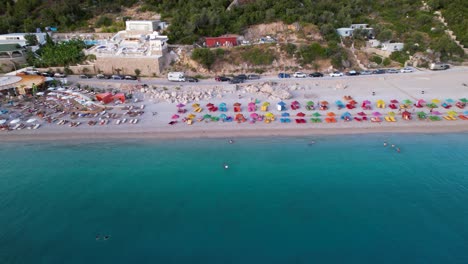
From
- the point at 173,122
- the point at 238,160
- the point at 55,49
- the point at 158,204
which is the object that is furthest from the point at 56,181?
the point at 55,49

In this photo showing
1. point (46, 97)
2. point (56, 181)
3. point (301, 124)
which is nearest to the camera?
point (56, 181)

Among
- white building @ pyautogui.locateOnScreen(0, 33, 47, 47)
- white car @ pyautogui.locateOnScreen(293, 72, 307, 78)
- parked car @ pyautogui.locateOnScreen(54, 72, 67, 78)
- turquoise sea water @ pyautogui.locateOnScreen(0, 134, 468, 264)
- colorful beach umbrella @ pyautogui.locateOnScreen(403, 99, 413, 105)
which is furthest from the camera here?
white building @ pyautogui.locateOnScreen(0, 33, 47, 47)

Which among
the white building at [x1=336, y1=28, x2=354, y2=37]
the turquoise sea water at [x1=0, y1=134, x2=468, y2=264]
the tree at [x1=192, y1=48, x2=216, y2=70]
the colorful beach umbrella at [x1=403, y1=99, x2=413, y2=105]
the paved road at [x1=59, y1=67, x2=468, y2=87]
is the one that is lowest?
the turquoise sea water at [x1=0, y1=134, x2=468, y2=264]

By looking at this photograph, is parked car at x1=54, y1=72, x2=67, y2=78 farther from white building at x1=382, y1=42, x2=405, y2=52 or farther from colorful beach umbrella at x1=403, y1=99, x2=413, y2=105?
white building at x1=382, y1=42, x2=405, y2=52

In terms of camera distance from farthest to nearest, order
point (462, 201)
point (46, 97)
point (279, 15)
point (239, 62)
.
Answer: point (279, 15) < point (239, 62) < point (46, 97) < point (462, 201)

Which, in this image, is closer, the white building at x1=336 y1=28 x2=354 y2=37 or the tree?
the tree

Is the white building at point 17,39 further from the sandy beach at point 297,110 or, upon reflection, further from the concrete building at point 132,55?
the sandy beach at point 297,110

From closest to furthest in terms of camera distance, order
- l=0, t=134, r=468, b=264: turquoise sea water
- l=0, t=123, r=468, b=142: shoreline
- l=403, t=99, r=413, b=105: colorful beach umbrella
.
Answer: l=0, t=134, r=468, b=264: turquoise sea water, l=0, t=123, r=468, b=142: shoreline, l=403, t=99, r=413, b=105: colorful beach umbrella

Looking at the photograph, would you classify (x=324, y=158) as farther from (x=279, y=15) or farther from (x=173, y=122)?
(x=279, y=15)

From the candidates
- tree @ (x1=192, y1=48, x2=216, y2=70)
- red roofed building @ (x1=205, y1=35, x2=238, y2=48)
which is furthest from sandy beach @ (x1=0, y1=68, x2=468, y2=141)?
red roofed building @ (x1=205, y1=35, x2=238, y2=48)
